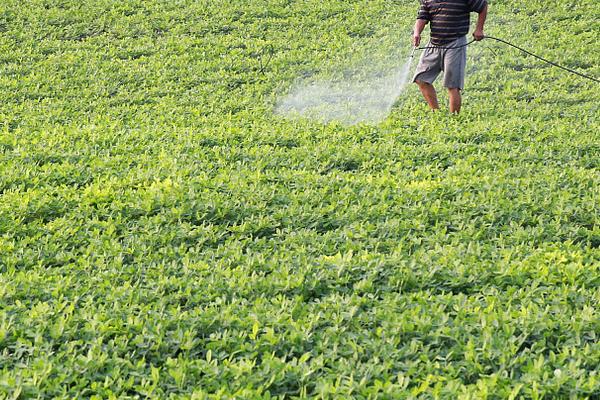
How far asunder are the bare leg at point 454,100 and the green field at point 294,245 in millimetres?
219

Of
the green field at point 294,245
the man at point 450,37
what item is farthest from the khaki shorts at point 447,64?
the green field at point 294,245

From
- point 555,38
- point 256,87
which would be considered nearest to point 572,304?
point 256,87

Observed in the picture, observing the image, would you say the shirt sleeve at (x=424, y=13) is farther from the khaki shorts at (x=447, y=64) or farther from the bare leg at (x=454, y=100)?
the bare leg at (x=454, y=100)

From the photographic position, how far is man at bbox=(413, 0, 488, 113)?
7621 millimetres

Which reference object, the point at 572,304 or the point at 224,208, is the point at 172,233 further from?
the point at 572,304

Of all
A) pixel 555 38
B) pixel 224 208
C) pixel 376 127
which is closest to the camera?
pixel 224 208

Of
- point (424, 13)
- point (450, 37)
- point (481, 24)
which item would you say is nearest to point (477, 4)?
point (481, 24)

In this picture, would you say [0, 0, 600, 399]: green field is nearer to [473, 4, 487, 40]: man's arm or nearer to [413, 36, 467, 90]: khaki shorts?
[413, 36, 467, 90]: khaki shorts

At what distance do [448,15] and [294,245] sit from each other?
161 inches

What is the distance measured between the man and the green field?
1.54 feet

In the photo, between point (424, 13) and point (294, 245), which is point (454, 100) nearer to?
point (424, 13)

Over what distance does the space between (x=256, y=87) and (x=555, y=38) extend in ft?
16.0

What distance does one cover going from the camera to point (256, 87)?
9.45 metres

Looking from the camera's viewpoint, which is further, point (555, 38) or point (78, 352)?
point (555, 38)
